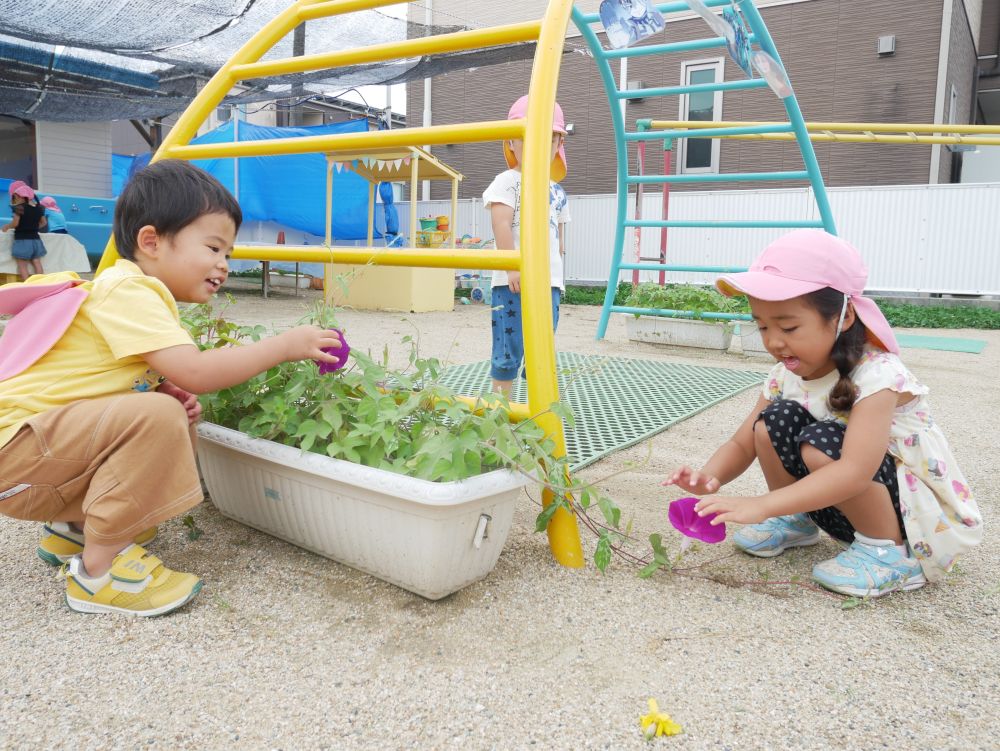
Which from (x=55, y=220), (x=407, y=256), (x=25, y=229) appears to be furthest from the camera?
(x=55, y=220)

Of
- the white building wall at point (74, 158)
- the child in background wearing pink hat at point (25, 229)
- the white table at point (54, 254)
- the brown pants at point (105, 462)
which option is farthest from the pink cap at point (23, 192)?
the brown pants at point (105, 462)

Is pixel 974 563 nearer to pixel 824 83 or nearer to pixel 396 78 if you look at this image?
pixel 396 78

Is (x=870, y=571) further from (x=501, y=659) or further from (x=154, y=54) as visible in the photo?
(x=154, y=54)

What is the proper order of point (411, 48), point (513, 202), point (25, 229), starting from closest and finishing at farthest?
point (411, 48), point (513, 202), point (25, 229)

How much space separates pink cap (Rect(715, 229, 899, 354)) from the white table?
6.36 m

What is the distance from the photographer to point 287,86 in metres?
6.18

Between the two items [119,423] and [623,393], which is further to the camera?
[623,393]

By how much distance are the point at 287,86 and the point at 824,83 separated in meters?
5.74

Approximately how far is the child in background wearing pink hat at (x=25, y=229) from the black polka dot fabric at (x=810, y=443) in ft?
20.7

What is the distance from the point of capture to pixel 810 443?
4.23 feet

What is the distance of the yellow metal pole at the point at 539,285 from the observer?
129 centimetres

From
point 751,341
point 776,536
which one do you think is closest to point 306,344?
point 776,536

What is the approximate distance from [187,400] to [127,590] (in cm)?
40

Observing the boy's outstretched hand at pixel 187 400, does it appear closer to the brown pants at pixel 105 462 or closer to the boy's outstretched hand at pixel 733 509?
the brown pants at pixel 105 462
